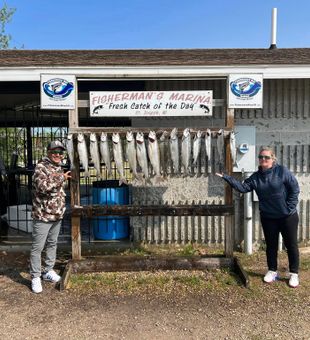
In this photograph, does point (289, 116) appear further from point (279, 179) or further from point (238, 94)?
point (279, 179)

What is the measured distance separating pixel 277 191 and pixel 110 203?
2800 millimetres

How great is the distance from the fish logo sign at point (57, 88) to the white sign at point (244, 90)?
212cm

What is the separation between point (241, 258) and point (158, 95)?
2852mm

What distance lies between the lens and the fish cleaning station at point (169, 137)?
527 cm

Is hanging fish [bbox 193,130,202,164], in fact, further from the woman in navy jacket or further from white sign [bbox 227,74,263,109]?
white sign [bbox 227,74,263,109]

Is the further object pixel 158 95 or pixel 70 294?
pixel 158 95

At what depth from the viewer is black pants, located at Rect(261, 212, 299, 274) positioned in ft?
16.4

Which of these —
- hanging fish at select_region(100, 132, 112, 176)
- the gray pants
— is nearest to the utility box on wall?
hanging fish at select_region(100, 132, 112, 176)

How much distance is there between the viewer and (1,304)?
4.62 metres

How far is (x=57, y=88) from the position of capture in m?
5.27

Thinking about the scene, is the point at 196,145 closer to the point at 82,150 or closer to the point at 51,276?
the point at 82,150

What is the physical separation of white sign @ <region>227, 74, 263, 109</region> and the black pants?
1543 mm

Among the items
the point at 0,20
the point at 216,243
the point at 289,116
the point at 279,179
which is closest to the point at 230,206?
the point at 279,179

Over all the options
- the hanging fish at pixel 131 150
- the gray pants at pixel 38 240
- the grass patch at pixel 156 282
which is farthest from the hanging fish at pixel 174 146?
the gray pants at pixel 38 240
